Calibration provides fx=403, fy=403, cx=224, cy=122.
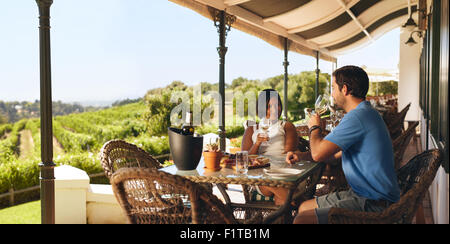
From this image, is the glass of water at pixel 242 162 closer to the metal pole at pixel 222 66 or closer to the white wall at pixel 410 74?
the metal pole at pixel 222 66

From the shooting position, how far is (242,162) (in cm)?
224

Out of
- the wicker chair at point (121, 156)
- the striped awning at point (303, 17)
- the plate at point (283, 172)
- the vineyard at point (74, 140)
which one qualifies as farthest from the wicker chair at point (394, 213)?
the vineyard at point (74, 140)

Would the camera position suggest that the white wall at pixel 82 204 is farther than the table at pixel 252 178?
Yes

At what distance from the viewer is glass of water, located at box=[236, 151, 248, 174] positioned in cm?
224

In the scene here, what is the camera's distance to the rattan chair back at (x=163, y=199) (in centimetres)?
157

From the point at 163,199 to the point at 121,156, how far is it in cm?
92

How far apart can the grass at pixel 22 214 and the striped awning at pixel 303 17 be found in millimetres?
3120

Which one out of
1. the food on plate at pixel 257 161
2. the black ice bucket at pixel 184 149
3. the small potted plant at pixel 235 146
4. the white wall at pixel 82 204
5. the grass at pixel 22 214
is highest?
the black ice bucket at pixel 184 149

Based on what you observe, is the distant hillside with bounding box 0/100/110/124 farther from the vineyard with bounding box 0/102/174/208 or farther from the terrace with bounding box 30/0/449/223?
the terrace with bounding box 30/0/449/223

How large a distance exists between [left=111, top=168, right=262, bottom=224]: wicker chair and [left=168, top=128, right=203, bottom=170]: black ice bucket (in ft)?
1.76

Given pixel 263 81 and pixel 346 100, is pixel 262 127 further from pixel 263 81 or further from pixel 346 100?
pixel 263 81

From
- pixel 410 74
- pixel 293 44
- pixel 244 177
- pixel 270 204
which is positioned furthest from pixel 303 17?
pixel 410 74

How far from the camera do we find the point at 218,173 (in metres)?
2.25

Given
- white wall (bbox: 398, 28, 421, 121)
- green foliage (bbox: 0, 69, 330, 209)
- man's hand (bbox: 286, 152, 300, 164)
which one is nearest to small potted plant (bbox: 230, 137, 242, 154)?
green foliage (bbox: 0, 69, 330, 209)
